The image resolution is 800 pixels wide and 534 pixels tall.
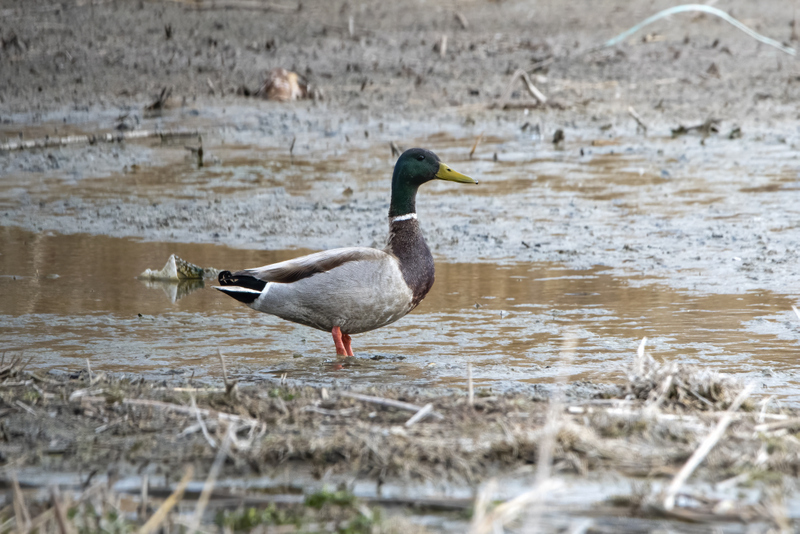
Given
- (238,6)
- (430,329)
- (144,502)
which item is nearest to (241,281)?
(430,329)

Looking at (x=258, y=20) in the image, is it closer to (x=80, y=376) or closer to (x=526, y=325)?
(x=526, y=325)

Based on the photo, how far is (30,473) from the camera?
144 inches

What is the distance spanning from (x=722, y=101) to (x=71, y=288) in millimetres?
9542

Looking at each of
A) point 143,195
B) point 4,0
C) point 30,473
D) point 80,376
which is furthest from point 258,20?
point 30,473

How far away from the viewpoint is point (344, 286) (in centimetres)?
595

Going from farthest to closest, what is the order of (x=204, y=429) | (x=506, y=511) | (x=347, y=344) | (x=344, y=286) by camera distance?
1. (x=347, y=344)
2. (x=344, y=286)
3. (x=204, y=429)
4. (x=506, y=511)

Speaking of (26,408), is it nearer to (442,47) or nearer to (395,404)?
(395,404)

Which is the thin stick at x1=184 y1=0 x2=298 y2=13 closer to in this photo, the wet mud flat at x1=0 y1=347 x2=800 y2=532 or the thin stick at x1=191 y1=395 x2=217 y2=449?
the wet mud flat at x1=0 y1=347 x2=800 y2=532

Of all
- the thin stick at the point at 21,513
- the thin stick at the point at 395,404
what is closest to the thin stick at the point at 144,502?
the thin stick at the point at 21,513

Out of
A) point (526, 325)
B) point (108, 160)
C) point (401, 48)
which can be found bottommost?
point (526, 325)

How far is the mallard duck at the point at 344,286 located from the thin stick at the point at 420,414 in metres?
2.01

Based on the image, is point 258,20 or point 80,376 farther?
point 258,20

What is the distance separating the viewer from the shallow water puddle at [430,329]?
18.4 feet

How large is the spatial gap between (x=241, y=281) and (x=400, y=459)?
283cm
